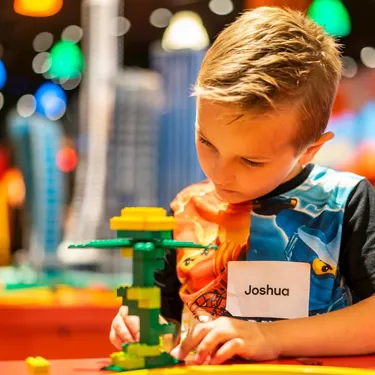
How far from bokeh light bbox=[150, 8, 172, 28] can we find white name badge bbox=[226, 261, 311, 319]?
7331 millimetres

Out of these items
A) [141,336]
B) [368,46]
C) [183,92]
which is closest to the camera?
[141,336]

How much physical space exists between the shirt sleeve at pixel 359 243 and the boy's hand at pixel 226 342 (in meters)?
0.19

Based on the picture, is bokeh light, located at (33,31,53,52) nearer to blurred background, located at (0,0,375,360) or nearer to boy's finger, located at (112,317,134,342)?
blurred background, located at (0,0,375,360)

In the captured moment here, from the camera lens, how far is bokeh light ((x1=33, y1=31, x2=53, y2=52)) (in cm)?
933

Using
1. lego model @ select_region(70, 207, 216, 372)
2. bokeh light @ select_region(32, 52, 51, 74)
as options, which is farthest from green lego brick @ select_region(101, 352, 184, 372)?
bokeh light @ select_region(32, 52, 51, 74)

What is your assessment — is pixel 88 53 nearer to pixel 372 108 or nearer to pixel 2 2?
pixel 372 108

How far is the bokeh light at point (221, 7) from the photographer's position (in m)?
7.88

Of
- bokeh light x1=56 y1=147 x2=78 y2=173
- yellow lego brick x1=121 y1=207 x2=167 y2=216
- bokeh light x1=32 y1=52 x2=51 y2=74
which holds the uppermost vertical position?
yellow lego brick x1=121 y1=207 x2=167 y2=216

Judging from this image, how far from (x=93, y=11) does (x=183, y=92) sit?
2.49ft

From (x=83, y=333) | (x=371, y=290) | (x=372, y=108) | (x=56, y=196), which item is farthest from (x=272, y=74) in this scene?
→ (x=372, y=108)

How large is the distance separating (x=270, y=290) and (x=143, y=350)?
285 millimetres

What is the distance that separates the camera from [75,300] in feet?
9.61

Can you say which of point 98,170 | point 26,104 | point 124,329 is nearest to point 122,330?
point 124,329

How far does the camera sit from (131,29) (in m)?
9.09
